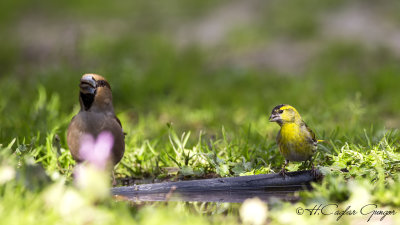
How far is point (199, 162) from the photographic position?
14.3 ft

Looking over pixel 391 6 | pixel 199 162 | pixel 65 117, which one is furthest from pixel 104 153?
pixel 391 6

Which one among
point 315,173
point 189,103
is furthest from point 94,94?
point 189,103

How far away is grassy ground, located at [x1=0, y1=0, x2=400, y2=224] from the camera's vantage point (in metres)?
3.13

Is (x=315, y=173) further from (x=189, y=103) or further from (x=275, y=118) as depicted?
(x=189, y=103)

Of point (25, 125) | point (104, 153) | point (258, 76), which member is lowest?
point (104, 153)

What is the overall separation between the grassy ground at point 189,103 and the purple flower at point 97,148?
25 cm

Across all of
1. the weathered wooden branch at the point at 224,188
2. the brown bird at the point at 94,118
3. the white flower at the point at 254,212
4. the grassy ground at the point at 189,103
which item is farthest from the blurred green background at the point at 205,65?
the white flower at the point at 254,212

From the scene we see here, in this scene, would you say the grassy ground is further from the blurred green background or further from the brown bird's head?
the brown bird's head

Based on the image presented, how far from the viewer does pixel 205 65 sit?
9.60 metres

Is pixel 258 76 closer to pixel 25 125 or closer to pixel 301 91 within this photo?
pixel 301 91

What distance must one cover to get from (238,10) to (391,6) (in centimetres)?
354

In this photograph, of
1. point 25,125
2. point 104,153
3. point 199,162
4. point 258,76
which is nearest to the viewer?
point 104,153

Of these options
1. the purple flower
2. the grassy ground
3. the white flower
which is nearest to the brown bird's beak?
the purple flower

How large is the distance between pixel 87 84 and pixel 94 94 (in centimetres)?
10
